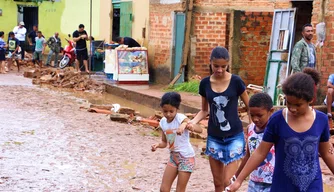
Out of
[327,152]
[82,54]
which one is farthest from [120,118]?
[82,54]

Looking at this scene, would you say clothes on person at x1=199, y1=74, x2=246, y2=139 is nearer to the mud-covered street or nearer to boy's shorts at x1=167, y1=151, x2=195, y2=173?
boy's shorts at x1=167, y1=151, x2=195, y2=173

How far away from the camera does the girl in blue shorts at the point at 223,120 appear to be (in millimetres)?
6051

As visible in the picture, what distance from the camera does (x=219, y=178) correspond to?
20.4ft

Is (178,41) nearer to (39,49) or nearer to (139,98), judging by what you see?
(139,98)

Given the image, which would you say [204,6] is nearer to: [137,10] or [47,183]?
[137,10]

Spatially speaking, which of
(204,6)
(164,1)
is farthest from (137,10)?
(204,6)

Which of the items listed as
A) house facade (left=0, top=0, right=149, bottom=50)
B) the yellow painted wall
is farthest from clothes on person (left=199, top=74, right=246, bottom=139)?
house facade (left=0, top=0, right=149, bottom=50)

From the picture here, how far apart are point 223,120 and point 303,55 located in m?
5.04

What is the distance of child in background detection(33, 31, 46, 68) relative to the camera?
87.6 feet

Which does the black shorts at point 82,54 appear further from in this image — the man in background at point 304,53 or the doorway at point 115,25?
the man in background at point 304,53

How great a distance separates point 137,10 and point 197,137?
1039cm

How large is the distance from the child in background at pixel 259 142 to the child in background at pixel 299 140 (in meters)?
0.70

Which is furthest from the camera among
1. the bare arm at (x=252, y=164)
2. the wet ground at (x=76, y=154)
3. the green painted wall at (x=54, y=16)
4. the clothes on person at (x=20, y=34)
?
the green painted wall at (x=54, y=16)

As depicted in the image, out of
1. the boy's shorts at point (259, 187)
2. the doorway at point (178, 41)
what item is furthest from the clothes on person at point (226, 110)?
the doorway at point (178, 41)
